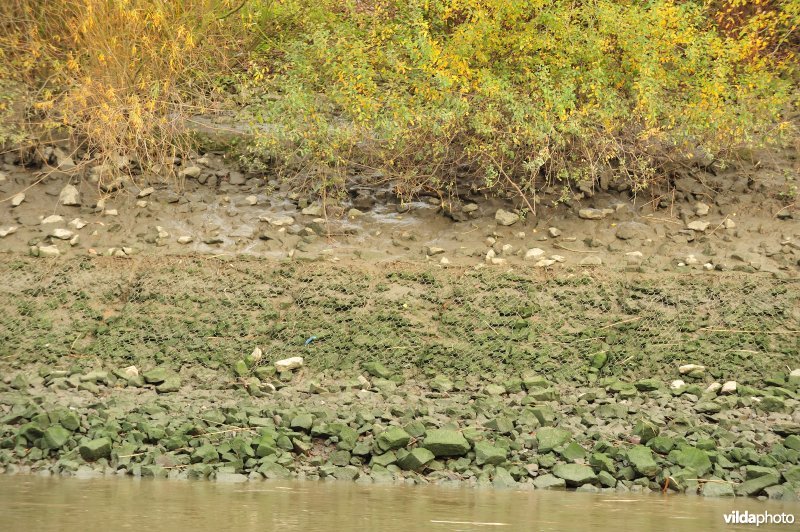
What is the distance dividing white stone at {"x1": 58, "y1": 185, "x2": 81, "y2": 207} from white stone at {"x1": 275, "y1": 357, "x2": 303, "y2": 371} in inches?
112

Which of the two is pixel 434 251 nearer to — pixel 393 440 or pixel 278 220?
pixel 278 220

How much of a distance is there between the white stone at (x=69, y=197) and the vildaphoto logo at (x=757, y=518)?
6074mm

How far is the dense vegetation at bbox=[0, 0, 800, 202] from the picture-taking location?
813cm

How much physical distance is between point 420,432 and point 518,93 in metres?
3.69

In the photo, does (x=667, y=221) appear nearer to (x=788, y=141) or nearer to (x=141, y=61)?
(x=788, y=141)

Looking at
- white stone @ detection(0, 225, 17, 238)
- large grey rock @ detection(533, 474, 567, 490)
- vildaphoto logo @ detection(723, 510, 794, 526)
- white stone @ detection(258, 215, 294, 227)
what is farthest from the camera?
white stone @ detection(258, 215, 294, 227)

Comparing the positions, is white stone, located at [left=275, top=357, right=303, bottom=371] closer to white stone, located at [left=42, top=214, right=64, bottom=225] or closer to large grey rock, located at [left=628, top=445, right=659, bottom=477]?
large grey rock, located at [left=628, top=445, right=659, bottom=477]

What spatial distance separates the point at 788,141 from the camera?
363 inches

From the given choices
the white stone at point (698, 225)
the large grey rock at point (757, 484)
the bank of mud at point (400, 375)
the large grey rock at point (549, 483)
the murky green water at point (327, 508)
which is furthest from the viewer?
the white stone at point (698, 225)

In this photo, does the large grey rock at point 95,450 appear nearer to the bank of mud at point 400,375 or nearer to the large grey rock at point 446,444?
the bank of mud at point 400,375

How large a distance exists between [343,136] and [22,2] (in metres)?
3.10

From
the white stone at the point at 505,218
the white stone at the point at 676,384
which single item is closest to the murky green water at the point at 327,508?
the white stone at the point at 676,384

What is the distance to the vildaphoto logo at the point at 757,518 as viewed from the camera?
4348mm

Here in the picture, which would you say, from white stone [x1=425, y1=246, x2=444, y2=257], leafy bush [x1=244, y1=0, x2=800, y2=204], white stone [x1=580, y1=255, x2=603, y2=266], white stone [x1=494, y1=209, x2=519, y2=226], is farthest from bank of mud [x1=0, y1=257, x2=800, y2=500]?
leafy bush [x1=244, y1=0, x2=800, y2=204]
